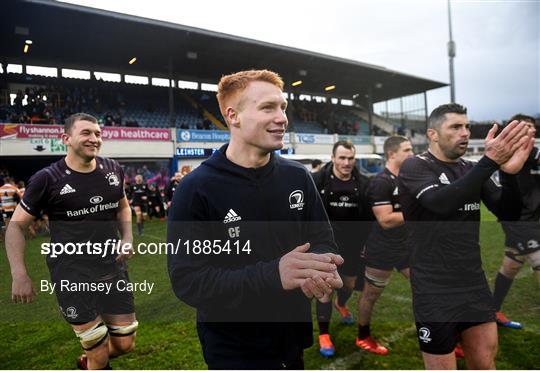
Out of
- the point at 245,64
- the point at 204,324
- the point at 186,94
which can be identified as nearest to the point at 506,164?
the point at 204,324

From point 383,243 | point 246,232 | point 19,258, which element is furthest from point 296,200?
point 383,243

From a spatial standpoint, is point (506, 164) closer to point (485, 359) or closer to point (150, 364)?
point (485, 359)

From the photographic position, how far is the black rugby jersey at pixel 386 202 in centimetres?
356

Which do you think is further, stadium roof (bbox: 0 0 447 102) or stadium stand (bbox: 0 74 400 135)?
stadium stand (bbox: 0 74 400 135)

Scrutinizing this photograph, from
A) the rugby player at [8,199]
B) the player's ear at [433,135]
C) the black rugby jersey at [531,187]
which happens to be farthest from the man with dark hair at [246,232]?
the rugby player at [8,199]

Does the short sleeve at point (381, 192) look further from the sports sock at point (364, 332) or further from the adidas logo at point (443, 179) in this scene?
the sports sock at point (364, 332)

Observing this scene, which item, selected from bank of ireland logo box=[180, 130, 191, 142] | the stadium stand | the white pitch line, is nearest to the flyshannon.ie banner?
the stadium stand

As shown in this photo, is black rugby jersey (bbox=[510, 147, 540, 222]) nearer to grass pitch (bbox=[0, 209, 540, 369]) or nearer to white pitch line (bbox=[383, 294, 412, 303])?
grass pitch (bbox=[0, 209, 540, 369])

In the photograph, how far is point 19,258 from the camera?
102 inches

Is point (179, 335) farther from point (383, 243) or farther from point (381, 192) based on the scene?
point (381, 192)

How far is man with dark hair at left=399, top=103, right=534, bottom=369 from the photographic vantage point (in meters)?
2.29

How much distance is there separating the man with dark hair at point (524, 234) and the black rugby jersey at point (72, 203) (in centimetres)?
401

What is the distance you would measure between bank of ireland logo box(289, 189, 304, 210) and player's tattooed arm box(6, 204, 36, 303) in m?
1.96

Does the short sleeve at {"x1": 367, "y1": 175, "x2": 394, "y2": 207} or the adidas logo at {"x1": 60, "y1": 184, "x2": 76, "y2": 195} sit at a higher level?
the adidas logo at {"x1": 60, "y1": 184, "x2": 76, "y2": 195}
